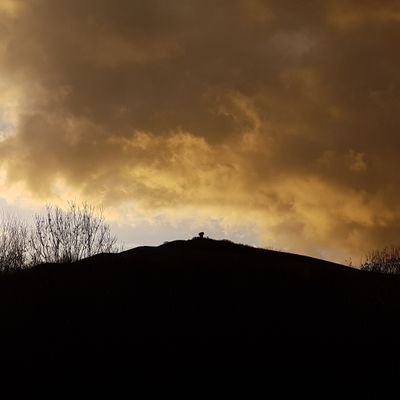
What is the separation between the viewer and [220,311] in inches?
698

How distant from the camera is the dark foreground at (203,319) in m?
15.1

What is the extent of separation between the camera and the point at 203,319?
674 inches

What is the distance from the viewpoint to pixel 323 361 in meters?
15.4

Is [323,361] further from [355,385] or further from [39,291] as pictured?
[39,291]

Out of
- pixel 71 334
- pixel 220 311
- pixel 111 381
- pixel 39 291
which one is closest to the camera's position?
pixel 111 381

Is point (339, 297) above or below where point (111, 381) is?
above

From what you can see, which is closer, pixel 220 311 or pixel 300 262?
pixel 220 311

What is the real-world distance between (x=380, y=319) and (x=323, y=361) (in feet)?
12.4

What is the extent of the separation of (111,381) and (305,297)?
312 inches

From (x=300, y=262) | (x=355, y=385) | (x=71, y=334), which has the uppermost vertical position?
(x=300, y=262)

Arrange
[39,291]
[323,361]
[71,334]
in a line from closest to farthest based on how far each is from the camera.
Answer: [323,361] < [71,334] < [39,291]

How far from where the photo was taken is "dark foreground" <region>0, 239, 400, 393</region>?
49.4 feet

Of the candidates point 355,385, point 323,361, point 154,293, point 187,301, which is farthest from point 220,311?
point 355,385

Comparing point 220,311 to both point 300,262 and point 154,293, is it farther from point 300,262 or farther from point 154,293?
point 300,262
